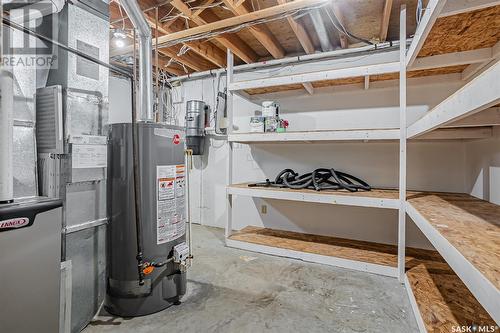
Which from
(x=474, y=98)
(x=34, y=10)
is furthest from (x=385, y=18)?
(x=34, y=10)

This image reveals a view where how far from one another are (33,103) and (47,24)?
447 millimetres

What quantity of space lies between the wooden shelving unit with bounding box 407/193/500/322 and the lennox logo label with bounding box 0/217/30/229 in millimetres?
1510

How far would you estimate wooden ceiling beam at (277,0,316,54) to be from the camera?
220 centimetres

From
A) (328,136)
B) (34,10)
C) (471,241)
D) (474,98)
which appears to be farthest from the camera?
(328,136)

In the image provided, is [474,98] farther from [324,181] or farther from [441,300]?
[324,181]

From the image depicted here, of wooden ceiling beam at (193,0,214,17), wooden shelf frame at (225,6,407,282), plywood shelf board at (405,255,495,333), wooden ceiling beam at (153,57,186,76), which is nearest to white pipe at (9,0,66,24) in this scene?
wooden ceiling beam at (193,0,214,17)

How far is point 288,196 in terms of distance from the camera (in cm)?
242

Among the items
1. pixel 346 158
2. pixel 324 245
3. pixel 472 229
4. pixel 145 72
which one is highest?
pixel 145 72

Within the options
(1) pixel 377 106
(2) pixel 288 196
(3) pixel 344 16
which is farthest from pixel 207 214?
(3) pixel 344 16

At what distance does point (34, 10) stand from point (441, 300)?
9.21 ft

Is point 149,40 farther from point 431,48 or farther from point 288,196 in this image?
point 431,48

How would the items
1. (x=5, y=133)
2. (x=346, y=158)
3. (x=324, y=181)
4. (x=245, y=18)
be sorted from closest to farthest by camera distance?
(x=5, y=133), (x=245, y=18), (x=324, y=181), (x=346, y=158)

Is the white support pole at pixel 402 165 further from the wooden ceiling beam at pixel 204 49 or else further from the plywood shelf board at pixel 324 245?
the wooden ceiling beam at pixel 204 49

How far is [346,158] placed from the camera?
2.80 meters
